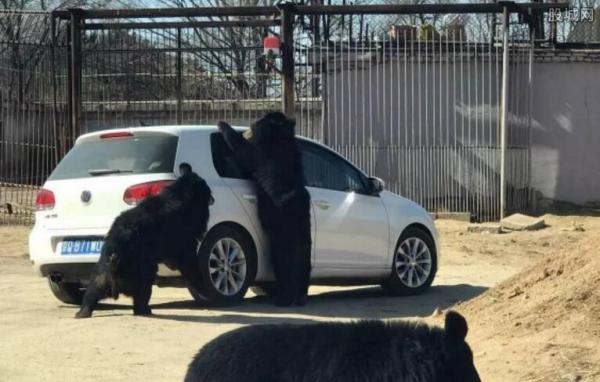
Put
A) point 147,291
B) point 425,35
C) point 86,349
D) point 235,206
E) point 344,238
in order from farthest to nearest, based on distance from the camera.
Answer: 1. point 425,35
2. point 344,238
3. point 235,206
4. point 147,291
5. point 86,349

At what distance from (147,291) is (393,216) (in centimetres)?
339

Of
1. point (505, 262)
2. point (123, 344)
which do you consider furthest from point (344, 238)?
point (505, 262)

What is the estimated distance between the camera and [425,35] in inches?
735

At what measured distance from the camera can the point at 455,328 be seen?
3.16 metres

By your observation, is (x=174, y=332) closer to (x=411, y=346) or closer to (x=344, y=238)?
(x=344, y=238)

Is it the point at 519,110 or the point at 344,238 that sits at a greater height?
the point at 519,110

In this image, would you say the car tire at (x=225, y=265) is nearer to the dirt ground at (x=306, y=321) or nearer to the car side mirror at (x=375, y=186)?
the dirt ground at (x=306, y=321)

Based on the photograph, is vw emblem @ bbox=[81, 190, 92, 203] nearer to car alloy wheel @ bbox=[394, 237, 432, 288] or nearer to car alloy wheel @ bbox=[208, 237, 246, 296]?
car alloy wheel @ bbox=[208, 237, 246, 296]

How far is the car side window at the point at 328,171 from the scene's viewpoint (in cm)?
1048

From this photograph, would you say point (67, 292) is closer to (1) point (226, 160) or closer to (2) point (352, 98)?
(1) point (226, 160)

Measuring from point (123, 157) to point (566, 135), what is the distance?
37.6 feet

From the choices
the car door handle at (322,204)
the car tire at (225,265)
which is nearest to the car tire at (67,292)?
the car tire at (225,265)

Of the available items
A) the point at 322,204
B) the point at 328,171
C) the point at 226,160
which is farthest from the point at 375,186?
the point at 226,160

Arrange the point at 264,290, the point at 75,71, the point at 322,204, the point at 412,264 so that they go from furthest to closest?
the point at 75,71 → the point at 412,264 → the point at 264,290 → the point at 322,204
